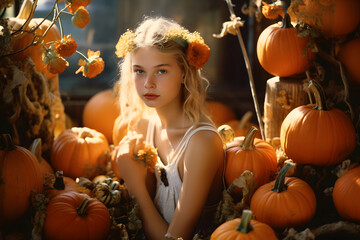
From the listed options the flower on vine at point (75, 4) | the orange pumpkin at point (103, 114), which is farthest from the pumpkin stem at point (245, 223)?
the orange pumpkin at point (103, 114)

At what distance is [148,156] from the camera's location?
2.18 meters

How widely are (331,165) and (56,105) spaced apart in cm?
179

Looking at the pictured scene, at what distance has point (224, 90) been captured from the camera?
13.6ft

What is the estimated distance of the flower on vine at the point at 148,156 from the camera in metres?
2.17

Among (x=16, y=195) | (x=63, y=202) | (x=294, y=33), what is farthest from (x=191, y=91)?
(x=16, y=195)

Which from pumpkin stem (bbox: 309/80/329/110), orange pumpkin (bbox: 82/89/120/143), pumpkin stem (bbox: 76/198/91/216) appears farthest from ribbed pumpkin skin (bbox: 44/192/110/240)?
orange pumpkin (bbox: 82/89/120/143)

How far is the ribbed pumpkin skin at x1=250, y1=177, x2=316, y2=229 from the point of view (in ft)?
5.96

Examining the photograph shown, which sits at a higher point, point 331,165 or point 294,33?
point 294,33

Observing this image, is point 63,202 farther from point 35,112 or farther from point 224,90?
point 224,90

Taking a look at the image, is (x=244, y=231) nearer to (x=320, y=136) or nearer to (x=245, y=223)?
(x=245, y=223)

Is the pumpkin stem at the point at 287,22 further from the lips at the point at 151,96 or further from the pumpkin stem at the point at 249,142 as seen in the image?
the lips at the point at 151,96

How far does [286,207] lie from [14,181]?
119cm

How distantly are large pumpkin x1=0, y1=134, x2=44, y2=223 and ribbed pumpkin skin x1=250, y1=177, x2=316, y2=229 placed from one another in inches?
40.3

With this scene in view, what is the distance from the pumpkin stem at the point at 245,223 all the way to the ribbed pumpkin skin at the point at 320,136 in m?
0.65
